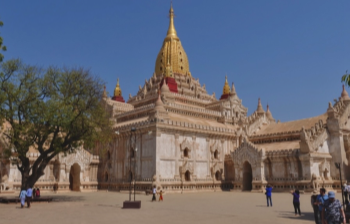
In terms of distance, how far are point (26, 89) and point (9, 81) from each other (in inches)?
59.8

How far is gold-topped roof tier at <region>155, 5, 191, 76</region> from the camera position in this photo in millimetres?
72375

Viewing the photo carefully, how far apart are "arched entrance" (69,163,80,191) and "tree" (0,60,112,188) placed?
17.2 metres

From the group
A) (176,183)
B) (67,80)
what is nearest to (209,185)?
(176,183)

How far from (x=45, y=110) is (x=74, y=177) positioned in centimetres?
2141

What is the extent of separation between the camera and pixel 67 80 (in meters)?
31.2

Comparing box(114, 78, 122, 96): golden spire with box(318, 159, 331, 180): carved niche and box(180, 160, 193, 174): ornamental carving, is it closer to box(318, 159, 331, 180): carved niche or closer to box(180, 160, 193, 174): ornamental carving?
box(180, 160, 193, 174): ornamental carving

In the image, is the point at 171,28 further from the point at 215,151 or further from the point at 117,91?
the point at 215,151

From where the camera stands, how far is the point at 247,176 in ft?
156

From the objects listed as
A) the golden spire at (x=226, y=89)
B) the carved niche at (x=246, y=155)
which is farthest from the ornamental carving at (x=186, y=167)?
the golden spire at (x=226, y=89)

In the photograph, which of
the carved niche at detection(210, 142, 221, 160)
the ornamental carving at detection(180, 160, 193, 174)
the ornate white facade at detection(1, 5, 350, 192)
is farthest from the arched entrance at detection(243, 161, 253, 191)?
the ornamental carving at detection(180, 160, 193, 174)

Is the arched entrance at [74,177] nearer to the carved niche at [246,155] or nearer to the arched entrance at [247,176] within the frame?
the carved niche at [246,155]

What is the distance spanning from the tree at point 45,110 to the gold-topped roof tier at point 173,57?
128ft

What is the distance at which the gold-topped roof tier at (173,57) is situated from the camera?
237 ft

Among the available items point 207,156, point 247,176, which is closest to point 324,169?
point 247,176
